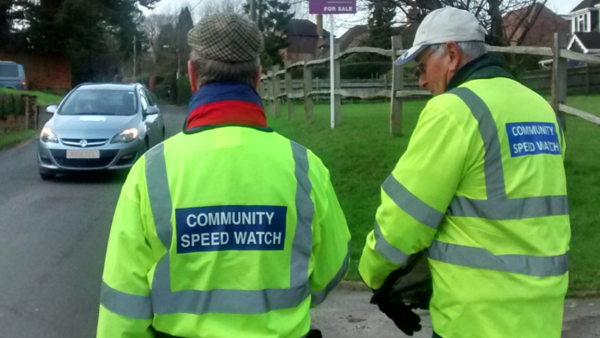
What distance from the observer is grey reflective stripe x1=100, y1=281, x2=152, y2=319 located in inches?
82.8

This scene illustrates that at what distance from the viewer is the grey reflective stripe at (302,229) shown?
7.16ft

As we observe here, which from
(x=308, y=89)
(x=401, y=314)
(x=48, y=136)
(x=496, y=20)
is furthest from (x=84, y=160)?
(x=401, y=314)

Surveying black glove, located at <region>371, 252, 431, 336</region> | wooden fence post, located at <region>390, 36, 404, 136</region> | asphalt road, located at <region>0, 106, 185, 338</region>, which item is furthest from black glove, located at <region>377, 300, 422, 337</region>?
wooden fence post, located at <region>390, 36, 404, 136</region>

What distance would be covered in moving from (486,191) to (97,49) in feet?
151

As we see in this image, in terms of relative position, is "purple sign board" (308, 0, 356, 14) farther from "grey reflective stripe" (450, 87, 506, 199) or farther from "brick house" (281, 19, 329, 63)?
"brick house" (281, 19, 329, 63)

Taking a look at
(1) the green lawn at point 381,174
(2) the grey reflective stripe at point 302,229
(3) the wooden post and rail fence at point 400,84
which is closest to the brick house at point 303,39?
(3) the wooden post and rail fence at point 400,84

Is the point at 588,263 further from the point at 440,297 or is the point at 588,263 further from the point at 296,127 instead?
the point at 296,127

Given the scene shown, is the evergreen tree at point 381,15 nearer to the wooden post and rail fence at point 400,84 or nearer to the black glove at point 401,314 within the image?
the wooden post and rail fence at point 400,84

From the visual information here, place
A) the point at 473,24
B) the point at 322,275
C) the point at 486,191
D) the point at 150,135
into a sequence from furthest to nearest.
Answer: the point at 150,135 < the point at 473,24 < the point at 486,191 < the point at 322,275

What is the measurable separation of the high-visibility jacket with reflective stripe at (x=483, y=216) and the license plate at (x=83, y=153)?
31.4 feet

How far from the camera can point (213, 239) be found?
2.11 metres

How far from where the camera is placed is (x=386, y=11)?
18281 mm

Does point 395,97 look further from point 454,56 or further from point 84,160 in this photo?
point 454,56

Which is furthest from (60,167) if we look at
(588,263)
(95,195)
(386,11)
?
(386,11)
